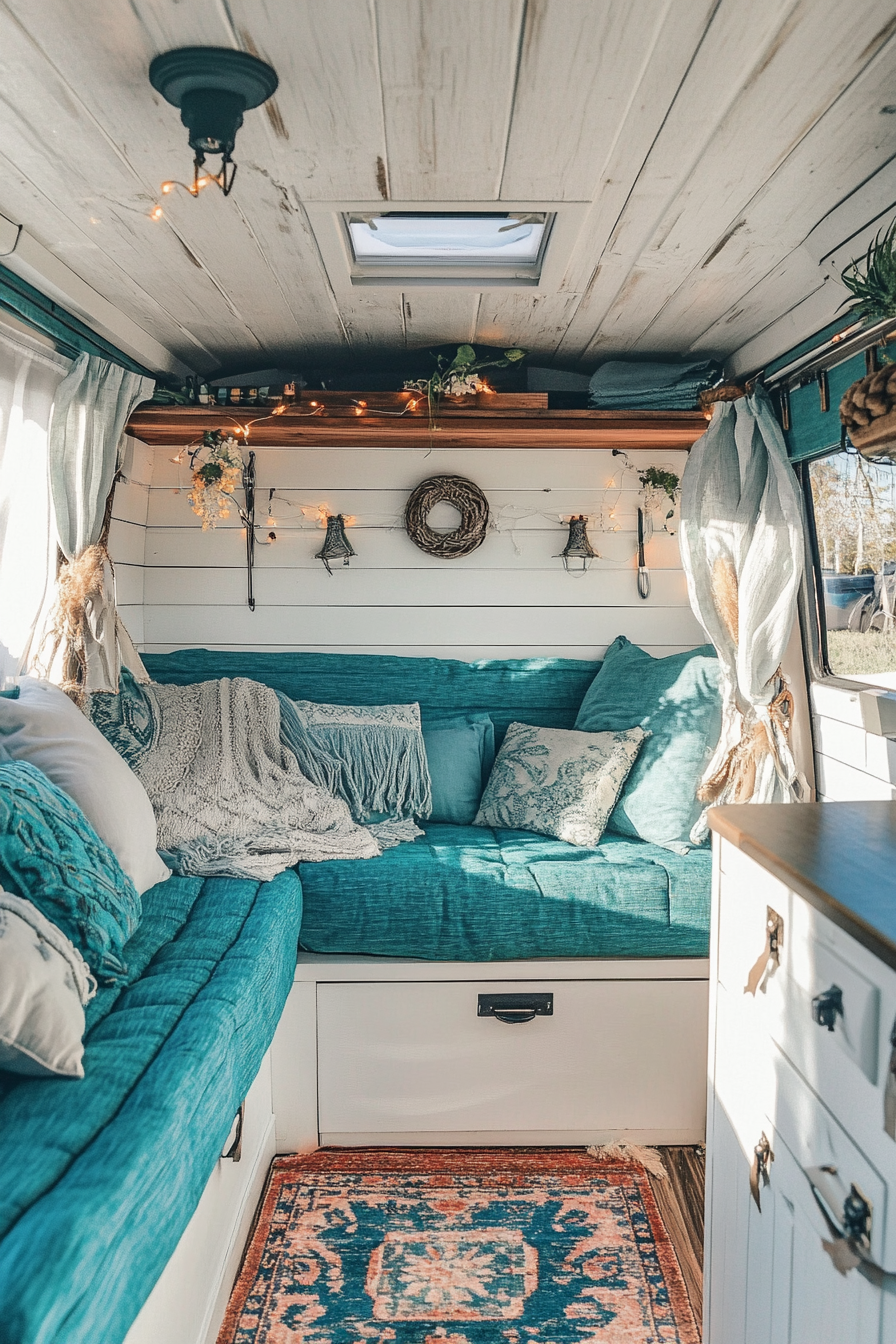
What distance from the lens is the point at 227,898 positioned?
2227 mm

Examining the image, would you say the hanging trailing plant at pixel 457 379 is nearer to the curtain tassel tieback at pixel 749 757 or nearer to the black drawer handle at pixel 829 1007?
the curtain tassel tieback at pixel 749 757

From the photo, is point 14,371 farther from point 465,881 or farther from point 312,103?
point 465,881

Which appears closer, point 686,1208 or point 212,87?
point 212,87

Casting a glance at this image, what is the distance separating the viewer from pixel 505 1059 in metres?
2.43

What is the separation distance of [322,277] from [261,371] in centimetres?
101

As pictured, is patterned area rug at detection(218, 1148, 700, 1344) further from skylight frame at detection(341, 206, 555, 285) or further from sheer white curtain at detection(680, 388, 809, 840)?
skylight frame at detection(341, 206, 555, 285)

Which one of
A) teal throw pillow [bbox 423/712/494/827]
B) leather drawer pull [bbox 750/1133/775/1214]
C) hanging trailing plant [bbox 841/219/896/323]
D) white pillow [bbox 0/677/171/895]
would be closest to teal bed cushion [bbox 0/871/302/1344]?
white pillow [bbox 0/677/171/895]

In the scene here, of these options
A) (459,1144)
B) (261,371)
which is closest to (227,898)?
(459,1144)

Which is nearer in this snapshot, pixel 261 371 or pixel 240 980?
pixel 240 980

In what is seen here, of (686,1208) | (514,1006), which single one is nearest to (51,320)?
(514,1006)

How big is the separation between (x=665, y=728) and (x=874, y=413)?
1336 millimetres

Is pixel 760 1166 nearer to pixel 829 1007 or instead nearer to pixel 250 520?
pixel 829 1007

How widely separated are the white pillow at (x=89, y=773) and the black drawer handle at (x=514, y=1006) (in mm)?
876

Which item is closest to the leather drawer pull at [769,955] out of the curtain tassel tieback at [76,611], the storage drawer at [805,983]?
the storage drawer at [805,983]
